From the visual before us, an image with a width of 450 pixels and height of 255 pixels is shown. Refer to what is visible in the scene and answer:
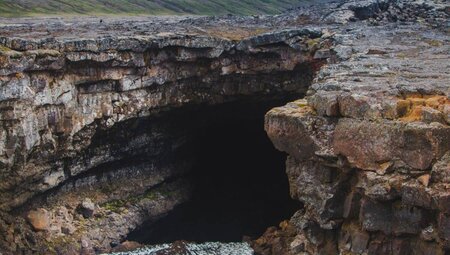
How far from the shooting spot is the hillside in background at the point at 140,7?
99.2 metres

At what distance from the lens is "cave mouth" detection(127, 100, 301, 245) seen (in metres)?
42.7

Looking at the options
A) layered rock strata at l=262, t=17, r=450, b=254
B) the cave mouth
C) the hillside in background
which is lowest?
the cave mouth

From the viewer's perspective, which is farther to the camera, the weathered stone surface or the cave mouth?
the cave mouth

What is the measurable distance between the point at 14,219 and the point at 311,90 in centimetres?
1990

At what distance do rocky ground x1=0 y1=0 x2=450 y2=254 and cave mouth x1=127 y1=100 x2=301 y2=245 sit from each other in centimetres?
151

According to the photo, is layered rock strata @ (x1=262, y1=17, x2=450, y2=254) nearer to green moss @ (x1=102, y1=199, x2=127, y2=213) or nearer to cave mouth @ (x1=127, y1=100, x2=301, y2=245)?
cave mouth @ (x1=127, y1=100, x2=301, y2=245)

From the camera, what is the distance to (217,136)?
53.3 metres

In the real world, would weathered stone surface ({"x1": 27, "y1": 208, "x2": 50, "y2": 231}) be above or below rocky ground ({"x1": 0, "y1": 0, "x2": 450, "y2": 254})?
below

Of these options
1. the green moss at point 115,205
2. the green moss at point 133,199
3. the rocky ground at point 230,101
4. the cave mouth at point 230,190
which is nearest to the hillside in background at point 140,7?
the cave mouth at point 230,190

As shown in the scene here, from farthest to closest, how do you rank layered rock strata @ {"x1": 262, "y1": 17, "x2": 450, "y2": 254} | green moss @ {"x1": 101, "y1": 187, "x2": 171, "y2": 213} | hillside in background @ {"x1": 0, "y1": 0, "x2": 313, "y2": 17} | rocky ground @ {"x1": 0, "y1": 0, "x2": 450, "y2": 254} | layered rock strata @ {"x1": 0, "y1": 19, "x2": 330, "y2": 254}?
hillside in background @ {"x1": 0, "y1": 0, "x2": 313, "y2": 17}, green moss @ {"x1": 101, "y1": 187, "x2": 171, "y2": 213}, layered rock strata @ {"x1": 0, "y1": 19, "x2": 330, "y2": 254}, rocky ground @ {"x1": 0, "y1": 0, "x2": 450, "y2": 254}, layered rock strata @ {"x1": 262, "y1": 17, "x2": 450, "y2": 254}

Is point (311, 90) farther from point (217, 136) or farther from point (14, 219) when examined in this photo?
point (217, 136)

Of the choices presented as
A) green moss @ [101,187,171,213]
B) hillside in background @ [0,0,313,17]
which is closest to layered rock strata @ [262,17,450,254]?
green moss @ [101,187,171,213]

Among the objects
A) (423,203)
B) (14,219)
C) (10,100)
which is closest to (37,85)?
(10,100)

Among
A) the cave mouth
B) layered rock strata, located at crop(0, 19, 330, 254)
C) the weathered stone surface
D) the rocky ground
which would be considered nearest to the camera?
the rocky ground
